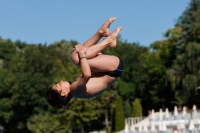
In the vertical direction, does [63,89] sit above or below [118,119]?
below

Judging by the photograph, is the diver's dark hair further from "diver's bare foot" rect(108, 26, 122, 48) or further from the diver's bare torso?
"diver's bare foot" rect(108, 26, 122, 48)

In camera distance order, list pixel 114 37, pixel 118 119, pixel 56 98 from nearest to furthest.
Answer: pixel 114 37 → pixel 56 98 → pixel 118 119

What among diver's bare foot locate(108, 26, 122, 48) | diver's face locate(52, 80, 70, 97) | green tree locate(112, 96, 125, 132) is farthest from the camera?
green tree locate(112, 96, 125, 132)

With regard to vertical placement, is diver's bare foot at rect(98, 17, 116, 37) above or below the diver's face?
above

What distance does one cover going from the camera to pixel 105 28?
273 inches

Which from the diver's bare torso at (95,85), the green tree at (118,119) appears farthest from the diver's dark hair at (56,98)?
the green tree at (118,119)

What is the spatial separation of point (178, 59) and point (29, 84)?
1672 centimetres

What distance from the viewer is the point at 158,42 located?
64688 millimetres

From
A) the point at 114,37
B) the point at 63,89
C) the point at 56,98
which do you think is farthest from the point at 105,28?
the point at 56,98

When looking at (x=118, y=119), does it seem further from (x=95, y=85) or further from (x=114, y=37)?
(x=114, y=37)

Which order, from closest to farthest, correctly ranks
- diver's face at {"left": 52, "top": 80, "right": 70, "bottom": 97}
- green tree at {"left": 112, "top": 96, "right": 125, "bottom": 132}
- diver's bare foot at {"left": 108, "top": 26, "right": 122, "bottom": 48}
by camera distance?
diver's bare foot at {"left": 108, "top": 26, "right": 122, "bottom": 48}, diver's face at {"left": 52, "top": 80, "right": 70, "bottom": 97}, green tree at {"left": 112, "top": 96, "right": 125, "bottom": 132}

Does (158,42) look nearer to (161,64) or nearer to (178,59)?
(161,64)

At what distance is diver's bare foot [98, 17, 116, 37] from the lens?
691cm

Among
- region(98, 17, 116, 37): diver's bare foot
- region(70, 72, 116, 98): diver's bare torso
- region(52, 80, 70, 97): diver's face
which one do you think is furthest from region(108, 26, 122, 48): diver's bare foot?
region(52, 80, 70, 97): diver's face
